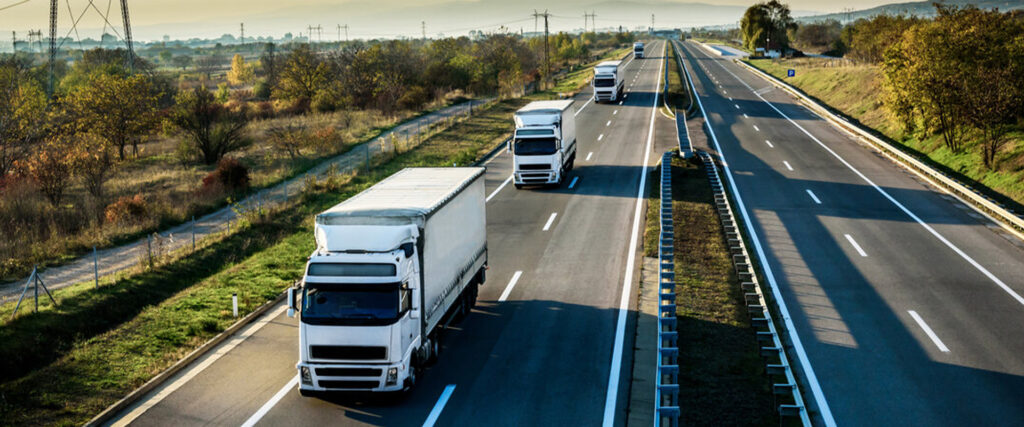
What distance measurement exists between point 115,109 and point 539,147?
3389 cm

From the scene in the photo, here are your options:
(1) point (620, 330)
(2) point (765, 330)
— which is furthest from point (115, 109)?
(2) point (765, 330)

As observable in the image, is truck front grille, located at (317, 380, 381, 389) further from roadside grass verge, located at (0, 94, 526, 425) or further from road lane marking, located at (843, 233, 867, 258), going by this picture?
road lane marking, located at (843, 233, 867, 258)

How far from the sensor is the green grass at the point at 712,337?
1222 cm

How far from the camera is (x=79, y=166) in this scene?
114 ft

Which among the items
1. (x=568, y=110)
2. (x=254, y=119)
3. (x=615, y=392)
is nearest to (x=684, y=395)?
(x=615, y=392)

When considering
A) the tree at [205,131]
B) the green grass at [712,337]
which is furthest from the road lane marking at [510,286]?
the tree at [205,131]

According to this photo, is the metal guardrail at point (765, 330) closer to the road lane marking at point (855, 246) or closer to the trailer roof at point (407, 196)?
the road lane marking at point (855, 246)

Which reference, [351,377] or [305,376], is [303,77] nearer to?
[305,376]

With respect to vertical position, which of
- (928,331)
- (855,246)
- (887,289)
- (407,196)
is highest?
(407,196)

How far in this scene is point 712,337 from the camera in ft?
50.4

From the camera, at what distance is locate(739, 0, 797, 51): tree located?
122 meters

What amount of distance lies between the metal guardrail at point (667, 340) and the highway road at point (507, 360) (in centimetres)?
80

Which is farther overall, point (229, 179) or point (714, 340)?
point (229, 179)

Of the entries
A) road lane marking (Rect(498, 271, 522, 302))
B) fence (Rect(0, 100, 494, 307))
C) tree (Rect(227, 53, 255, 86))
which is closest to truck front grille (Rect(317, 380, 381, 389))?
road lane marking (Rect(498, 271, 522, 302))
